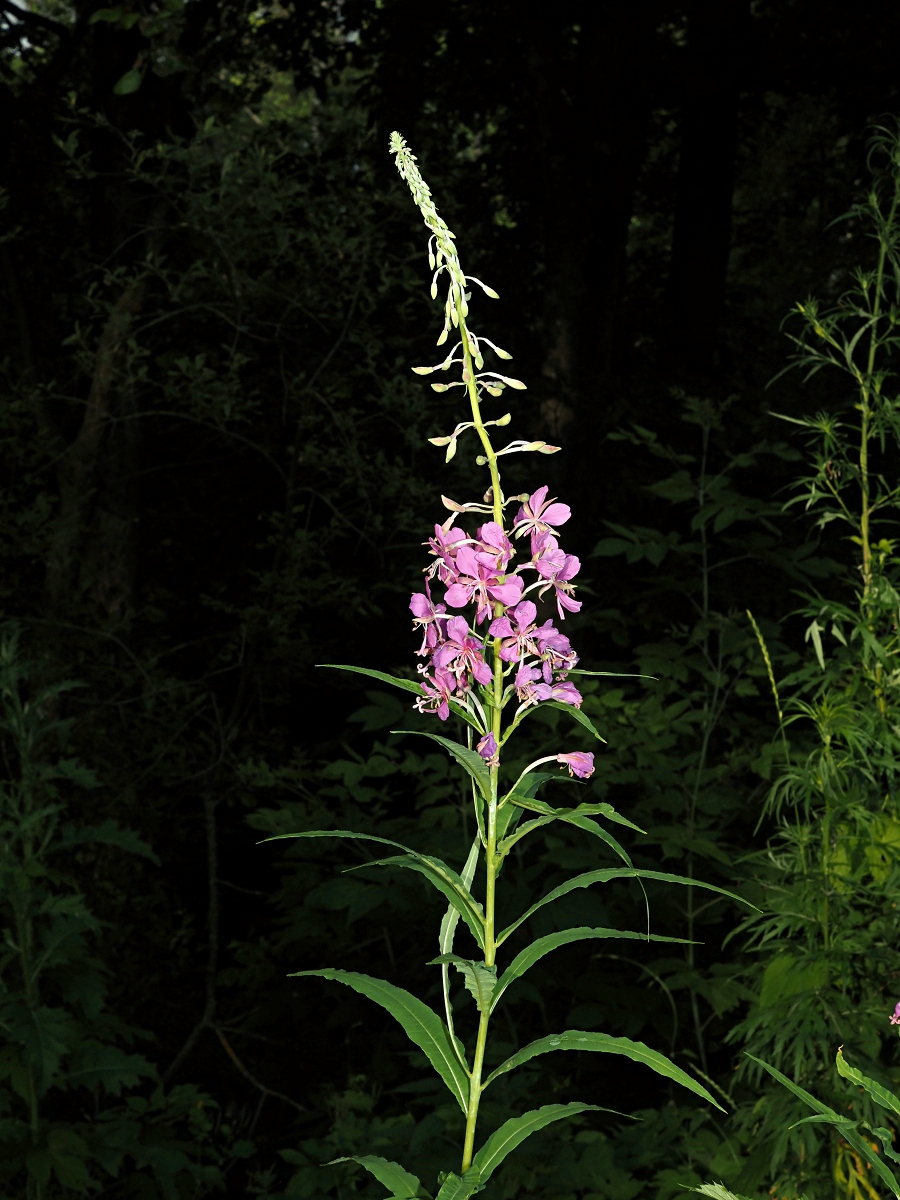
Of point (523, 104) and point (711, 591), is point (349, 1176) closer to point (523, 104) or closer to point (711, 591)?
point (711, 591)

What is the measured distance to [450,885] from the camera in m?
1.50

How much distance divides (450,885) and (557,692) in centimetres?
25

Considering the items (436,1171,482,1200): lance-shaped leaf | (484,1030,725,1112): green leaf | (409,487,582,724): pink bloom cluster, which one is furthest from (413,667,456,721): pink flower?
(436,1171,482,1200): lance-shaped leaf

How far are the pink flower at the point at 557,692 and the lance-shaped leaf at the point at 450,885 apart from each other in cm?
22

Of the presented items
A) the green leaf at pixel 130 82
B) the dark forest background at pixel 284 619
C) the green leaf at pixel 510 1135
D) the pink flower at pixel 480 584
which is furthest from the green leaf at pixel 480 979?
the green leaf at pixel 130 82

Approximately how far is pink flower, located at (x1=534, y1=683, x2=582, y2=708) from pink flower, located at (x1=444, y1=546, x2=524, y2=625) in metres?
0.10

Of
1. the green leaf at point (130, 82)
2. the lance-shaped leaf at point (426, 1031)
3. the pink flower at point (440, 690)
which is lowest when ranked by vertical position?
the lance-shaped leaf at point (426, 1031)

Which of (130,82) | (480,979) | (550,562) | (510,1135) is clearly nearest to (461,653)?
(550,562)

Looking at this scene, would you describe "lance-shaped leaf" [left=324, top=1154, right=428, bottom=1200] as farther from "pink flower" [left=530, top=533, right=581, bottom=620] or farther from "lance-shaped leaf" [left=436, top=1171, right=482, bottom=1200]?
"pink flower" [left=530, top=533, right=581, bottom=620]

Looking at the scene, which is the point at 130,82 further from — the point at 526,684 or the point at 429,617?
the point at 526,684

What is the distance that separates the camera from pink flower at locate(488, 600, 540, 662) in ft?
4.84

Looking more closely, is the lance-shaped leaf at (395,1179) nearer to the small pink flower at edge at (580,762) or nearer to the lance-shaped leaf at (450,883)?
the lance-shaped leaf at (450,883)

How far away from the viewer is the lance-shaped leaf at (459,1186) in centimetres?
138

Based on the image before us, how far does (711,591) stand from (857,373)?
2.18 meters
